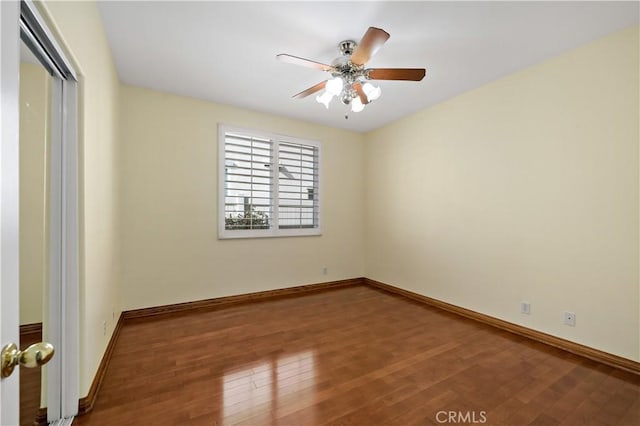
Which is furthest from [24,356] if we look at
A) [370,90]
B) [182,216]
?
[182,216]

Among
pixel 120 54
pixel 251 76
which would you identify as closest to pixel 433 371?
pixel 251 76

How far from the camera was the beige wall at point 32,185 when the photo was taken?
3.89 feet

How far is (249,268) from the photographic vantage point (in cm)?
378

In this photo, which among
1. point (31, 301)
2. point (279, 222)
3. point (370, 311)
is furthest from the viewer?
point (279, 222)

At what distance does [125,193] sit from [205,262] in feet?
3.87

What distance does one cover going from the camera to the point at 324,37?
2.25 m

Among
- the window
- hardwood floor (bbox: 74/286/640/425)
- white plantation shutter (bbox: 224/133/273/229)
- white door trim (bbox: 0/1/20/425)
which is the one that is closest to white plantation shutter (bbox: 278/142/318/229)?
the window

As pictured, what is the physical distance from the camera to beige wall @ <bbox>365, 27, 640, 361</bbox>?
85.4 inches

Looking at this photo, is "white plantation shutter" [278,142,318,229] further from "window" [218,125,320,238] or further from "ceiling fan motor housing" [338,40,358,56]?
→ "ceiling fan motor housing" [338,40,358,56]

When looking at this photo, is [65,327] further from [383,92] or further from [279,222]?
[383,92]

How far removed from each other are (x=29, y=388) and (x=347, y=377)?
1741 millimetres

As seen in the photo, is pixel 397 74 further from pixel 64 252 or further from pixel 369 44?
pixel 64 252

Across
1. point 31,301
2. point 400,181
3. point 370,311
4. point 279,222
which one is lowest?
point 370,311

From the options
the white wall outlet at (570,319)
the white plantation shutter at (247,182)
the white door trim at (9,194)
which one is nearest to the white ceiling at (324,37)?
the white plantation shutter at (247,182)
